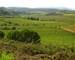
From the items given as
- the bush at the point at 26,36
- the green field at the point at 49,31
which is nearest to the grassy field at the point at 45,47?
the green field at the point at 49,31

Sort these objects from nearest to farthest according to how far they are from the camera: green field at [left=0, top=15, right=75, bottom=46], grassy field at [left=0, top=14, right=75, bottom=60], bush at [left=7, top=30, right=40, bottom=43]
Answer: grassy field at [left=0, top=14, right=75, bottom=60] → bush at [left=7, top=30, right=40, bottom=43] → green field at [left=0, top=15, right=75, bottom=46]

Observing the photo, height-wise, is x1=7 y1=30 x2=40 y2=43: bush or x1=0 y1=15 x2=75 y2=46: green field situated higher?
x1=7 y1=30 x2=40 y2=43: bush

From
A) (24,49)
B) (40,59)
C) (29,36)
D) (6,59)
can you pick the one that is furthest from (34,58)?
(29,36)

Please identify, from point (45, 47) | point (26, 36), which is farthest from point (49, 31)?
point (45, 47)

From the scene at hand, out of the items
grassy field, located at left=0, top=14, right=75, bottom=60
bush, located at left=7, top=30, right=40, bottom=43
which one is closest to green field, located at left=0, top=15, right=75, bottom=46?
grassy field, located at left=0, top=14, right=75, bottom=60

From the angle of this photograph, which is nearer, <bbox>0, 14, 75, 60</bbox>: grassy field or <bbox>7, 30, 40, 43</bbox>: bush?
<bbox>0, 14, 75, 60</bbox>: grassy field

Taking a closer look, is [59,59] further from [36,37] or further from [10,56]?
[36,37]

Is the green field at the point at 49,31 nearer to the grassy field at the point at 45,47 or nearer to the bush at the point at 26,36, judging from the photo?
the grassy field at the point at 45,47

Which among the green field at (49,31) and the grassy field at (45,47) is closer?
the grassy field at (45,47)

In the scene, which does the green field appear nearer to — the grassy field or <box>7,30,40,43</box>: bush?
the grassy field

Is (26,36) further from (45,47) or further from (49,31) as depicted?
(49,31)

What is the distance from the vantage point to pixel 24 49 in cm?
1819

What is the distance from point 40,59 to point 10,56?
5.25ft

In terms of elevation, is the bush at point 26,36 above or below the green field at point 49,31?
above
